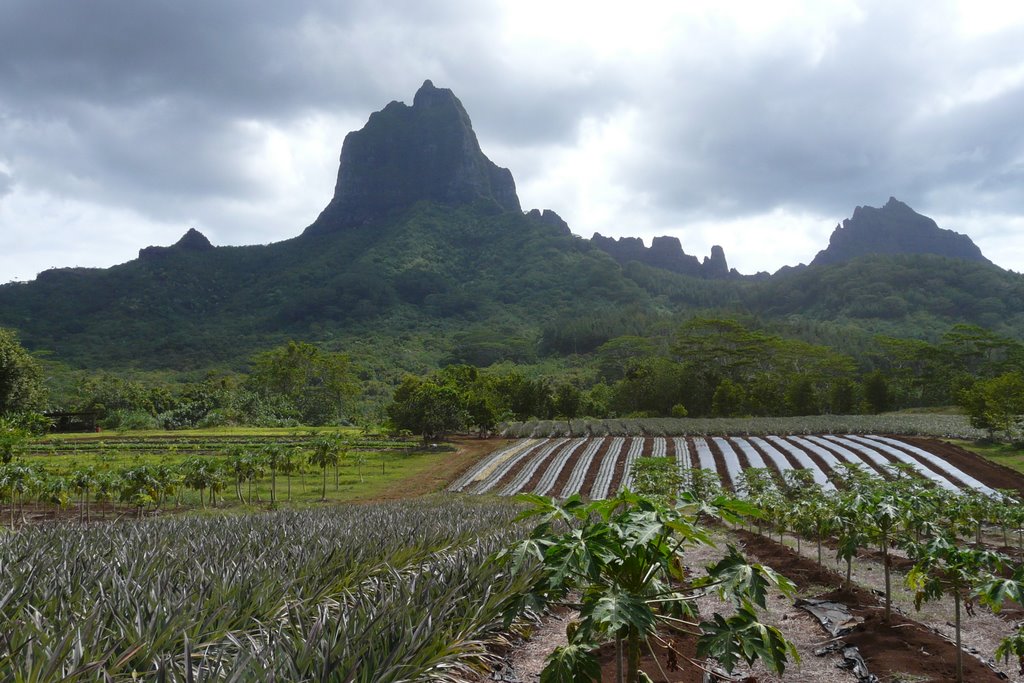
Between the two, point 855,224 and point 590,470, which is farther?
point 855,224

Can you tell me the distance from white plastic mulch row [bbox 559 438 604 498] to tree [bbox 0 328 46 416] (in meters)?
26.7

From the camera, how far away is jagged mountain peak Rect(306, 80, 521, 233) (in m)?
168

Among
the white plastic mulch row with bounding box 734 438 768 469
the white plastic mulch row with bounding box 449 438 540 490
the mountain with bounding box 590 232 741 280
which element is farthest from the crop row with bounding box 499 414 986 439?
the mountain with bounding box 590 232 741 280

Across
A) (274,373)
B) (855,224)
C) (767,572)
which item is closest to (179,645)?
(767,572)

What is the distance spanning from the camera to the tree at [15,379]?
96.7ft

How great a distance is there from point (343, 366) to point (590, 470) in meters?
46.1

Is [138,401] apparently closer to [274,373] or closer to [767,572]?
[274,373]

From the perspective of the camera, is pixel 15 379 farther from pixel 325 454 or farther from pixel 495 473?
pixel 495 473

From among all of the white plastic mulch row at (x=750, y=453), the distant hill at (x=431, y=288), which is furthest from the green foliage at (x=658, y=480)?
the distant hill at (x=431, y=288)

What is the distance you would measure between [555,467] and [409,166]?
161m

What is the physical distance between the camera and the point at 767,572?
8.54ft

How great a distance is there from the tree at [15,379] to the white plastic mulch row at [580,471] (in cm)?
2673

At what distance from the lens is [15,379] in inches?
1172

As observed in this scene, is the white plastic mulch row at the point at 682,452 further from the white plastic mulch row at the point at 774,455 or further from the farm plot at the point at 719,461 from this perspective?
the white plastic mulch row at the point at 774,455
